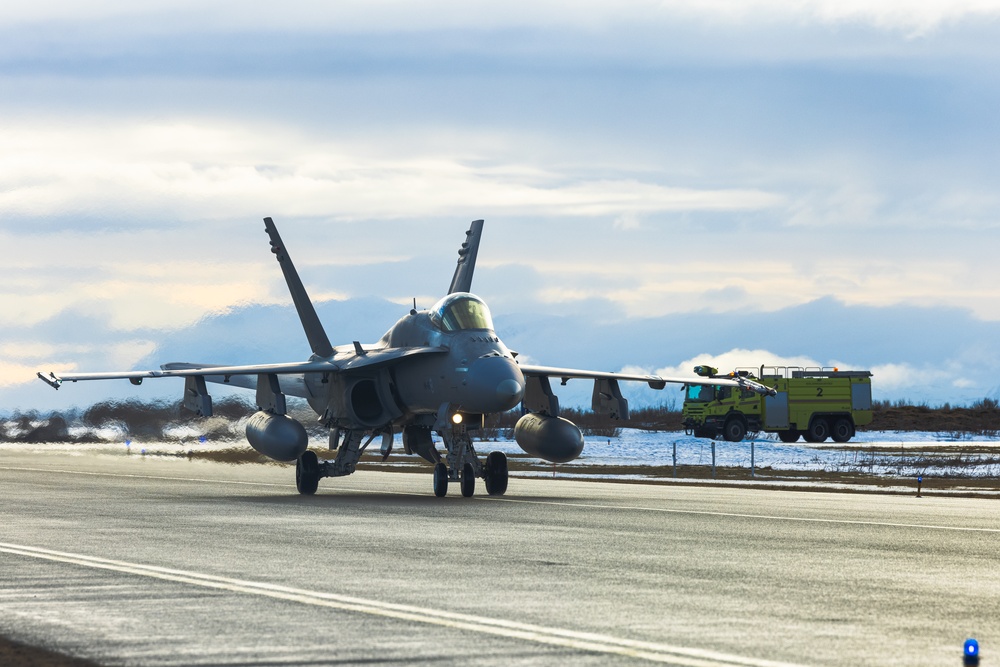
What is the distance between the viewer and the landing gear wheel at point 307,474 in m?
30.3

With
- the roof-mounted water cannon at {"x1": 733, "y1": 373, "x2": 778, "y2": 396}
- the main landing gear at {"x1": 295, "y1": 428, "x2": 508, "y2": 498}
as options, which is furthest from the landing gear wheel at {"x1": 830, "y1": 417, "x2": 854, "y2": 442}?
the main landing gear at {"x1": 295, "y1": 428, "x2": 508, "y2": 498}

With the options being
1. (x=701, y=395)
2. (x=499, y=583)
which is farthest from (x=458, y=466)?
(x=701, y=395)

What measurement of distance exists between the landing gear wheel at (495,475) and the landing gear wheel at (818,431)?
117ft

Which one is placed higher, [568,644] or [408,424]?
[408,424]

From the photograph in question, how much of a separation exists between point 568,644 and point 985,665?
8.62 ft

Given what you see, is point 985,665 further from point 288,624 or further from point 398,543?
point 398,543

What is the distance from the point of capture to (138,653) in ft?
30.1

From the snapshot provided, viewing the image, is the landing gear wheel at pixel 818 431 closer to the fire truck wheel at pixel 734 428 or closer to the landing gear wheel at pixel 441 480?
the fire truck wheel at pixel 734 428

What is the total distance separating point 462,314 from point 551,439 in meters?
3.34

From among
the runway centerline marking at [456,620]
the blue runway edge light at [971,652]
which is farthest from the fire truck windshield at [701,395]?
the blue runway edge light at [971,652]

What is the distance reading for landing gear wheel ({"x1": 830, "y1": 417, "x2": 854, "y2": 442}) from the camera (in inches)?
2470

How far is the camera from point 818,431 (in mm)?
62750

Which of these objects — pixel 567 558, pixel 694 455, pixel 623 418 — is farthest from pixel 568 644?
pixel 694 455

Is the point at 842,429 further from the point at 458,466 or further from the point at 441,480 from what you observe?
the point at 441,480
